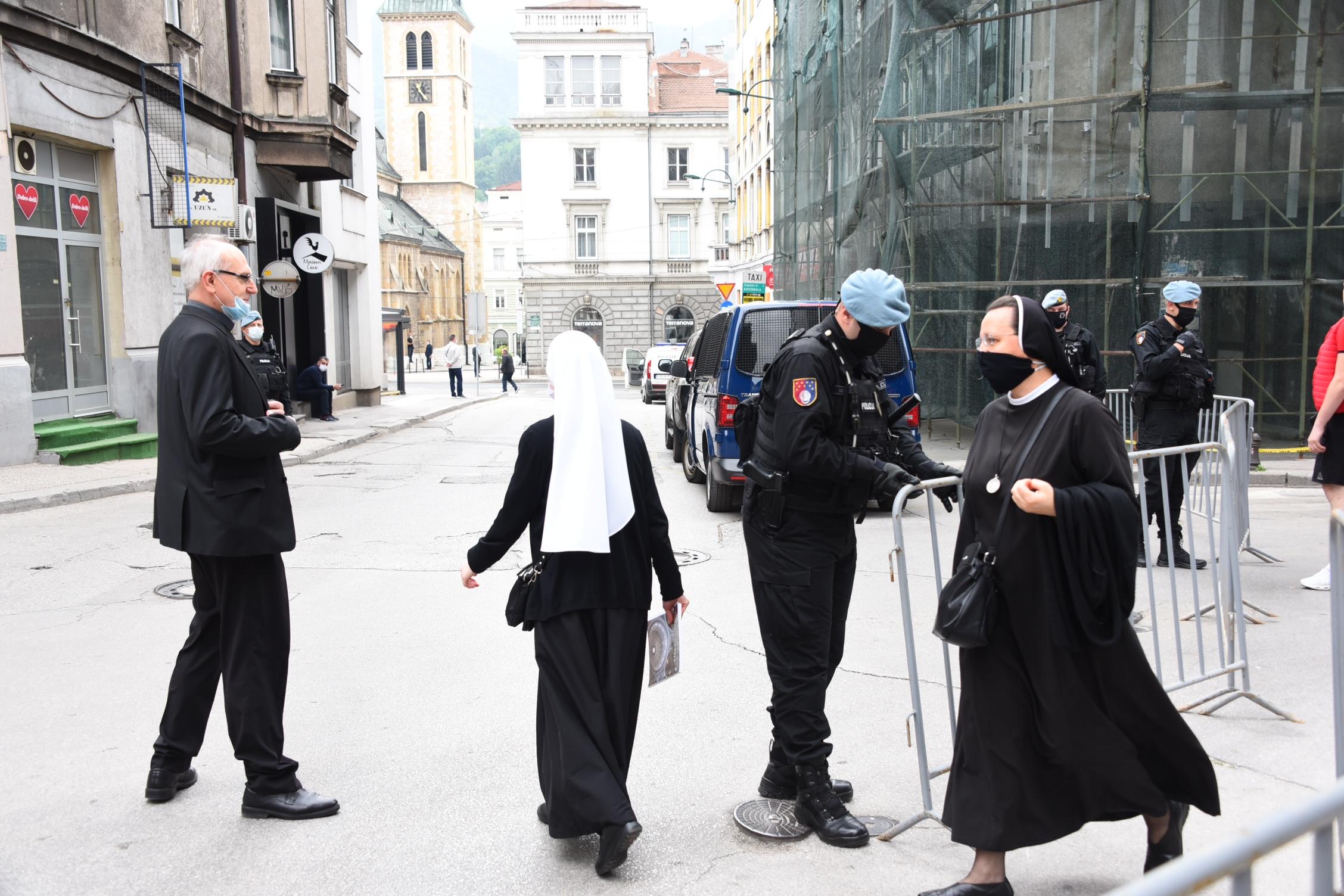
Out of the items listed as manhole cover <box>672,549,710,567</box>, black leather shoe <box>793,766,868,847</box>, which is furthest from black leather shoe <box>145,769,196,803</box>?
manhole cover <box>672,549,710,567</box>

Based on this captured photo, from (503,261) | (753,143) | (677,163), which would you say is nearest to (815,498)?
(753,143)

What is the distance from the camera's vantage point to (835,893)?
3.54m

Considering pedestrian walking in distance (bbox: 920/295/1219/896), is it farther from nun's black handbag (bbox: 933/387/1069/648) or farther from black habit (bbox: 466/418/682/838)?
black habit (bbox: 466/418/682/838)

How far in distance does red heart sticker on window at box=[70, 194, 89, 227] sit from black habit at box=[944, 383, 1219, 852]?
14822mm

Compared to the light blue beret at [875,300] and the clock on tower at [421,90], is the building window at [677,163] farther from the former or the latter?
the light blue beret at [875,300]

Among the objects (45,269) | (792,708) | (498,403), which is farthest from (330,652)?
(498,403)

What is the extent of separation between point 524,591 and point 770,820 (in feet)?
4.10

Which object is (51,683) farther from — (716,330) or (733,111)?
(733,111)

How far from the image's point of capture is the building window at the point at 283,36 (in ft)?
67.7

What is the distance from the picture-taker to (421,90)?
293ft

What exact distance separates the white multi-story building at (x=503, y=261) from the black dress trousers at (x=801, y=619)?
103 meters

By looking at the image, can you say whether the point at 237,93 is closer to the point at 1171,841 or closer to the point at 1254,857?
the point at 1171,841

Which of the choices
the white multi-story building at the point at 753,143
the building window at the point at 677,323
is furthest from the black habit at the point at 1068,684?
the building window at the point at 677,323

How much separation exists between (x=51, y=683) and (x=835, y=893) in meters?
4.26
